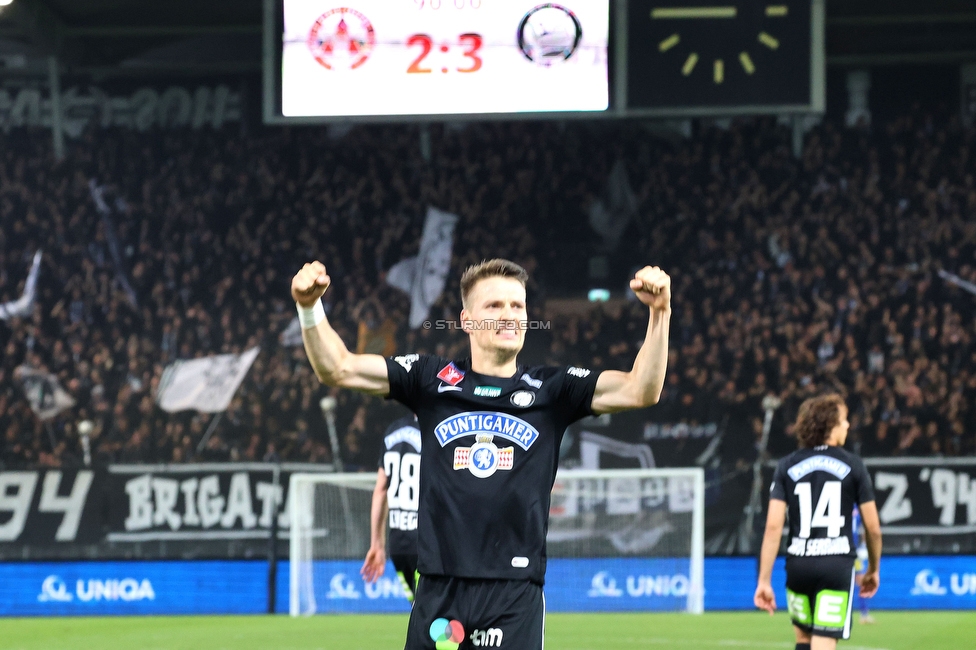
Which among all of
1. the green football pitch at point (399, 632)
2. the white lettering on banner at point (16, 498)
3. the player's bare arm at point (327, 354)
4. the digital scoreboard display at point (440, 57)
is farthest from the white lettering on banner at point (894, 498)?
the player's bare arm at point (327, 354)

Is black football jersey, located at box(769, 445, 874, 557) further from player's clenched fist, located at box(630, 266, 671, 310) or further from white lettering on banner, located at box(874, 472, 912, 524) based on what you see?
white lettering on banner, located at box(874, 472, 912, 524)

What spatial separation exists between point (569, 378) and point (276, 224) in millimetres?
17173

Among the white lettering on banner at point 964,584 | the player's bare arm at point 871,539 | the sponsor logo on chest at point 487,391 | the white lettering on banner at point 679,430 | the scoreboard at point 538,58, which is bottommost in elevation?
the white lettering on banner at point 964,584

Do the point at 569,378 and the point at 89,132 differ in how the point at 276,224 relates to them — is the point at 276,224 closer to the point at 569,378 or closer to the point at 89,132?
the point at 89,132

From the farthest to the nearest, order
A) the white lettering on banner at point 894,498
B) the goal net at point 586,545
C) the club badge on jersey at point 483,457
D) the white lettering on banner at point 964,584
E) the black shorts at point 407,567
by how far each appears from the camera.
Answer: the white lettering on banner at point 894,498, the goal net at point 586,545, the white lettering on banner at point 964,584, the black shorts at point 407,567, the club badge on jersey at point 483,457

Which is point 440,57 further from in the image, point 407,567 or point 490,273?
point 490,273

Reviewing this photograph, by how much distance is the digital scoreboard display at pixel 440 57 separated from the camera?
37.7 ft

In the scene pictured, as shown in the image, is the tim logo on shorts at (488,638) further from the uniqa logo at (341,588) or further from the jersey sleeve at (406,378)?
the uniqa logo at (341,588)

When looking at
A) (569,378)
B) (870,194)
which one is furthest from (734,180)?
(569,378)

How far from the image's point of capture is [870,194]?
19938 millimetres

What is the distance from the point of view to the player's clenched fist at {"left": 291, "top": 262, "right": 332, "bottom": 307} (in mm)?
3406

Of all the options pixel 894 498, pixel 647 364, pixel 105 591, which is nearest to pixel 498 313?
pixel 647 364

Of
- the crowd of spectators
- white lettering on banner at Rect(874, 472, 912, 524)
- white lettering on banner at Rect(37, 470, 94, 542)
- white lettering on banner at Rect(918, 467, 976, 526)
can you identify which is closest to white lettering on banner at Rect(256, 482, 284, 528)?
white lettering on banner at Rect(37, 470, 94, 542)

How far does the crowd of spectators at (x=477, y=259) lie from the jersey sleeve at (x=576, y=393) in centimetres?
1340
